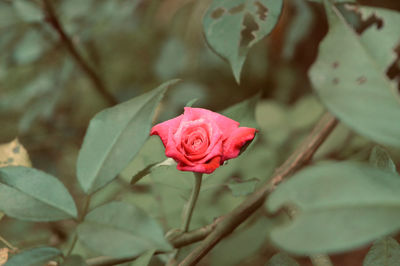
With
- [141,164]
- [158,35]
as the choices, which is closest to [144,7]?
[158,35]

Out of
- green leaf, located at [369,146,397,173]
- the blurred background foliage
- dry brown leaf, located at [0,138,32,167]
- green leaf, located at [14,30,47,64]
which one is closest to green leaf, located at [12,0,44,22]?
the blurred background foliage

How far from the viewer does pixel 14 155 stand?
0.64 m

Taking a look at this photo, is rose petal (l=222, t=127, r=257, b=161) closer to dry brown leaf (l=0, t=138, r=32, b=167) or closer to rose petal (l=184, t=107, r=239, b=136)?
rose petal (l=184, t=107, r=239, b=136)

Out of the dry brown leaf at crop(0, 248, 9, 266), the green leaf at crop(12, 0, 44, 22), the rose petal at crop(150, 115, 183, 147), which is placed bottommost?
the dry brown leaf at crop(0, 248, 9, 266)

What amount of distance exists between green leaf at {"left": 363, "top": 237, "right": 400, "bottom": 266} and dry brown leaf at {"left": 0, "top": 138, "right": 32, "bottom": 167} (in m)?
0.46

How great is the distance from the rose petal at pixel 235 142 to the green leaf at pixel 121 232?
4.9 inches

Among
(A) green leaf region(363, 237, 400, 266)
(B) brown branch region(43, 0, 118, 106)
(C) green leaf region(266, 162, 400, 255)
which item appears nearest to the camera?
(C) green leaf region(266, 162, 400, 255)

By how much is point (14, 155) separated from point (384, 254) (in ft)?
1.63

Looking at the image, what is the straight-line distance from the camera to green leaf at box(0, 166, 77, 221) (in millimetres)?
414

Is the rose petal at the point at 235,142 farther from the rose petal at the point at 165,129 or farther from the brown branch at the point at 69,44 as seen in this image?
the brown branch at the point at 69,44

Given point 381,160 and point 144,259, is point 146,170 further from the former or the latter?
point 381,160

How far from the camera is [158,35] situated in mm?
2004

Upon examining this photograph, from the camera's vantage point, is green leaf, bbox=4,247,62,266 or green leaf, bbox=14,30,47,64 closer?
green leaf, bbox=4,247,62,266

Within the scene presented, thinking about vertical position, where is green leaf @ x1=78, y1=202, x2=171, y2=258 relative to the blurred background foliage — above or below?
above
